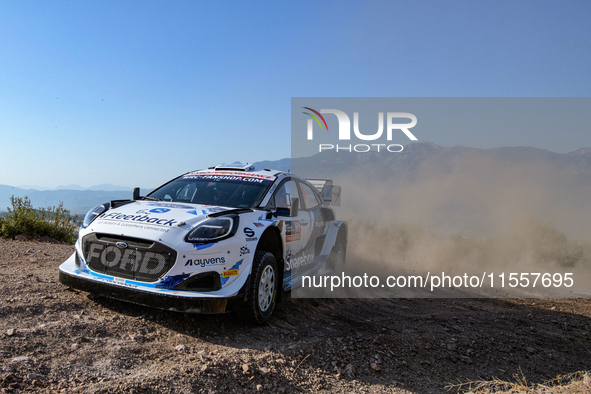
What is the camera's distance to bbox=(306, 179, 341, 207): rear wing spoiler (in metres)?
7.19

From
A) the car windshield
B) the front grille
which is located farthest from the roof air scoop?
the front grille

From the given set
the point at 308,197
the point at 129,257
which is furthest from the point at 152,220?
the point at 308,197

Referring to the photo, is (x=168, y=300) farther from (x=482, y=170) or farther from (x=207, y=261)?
(x=482, y=170)

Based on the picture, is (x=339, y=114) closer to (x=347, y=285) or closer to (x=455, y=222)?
(x=347, y=285)

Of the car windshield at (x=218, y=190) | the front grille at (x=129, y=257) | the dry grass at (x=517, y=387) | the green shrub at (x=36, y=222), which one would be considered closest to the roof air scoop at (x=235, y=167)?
the car windshield at (x=218, y=190)

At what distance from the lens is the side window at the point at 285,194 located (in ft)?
17.1

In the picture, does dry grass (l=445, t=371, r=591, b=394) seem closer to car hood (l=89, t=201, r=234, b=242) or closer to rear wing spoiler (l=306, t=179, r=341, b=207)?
car hood (l=89, t=201, r=234, b=242)

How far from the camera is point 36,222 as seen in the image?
1003 cm

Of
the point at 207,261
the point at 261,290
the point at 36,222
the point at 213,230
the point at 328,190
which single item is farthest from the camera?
the point at 36,222

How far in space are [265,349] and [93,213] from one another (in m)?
2.44

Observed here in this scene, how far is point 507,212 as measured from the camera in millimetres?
18203

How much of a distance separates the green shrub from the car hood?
7061 millimetres

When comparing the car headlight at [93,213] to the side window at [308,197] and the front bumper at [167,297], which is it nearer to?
the front bumper at [167,297]

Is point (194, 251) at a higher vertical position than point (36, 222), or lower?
higher
